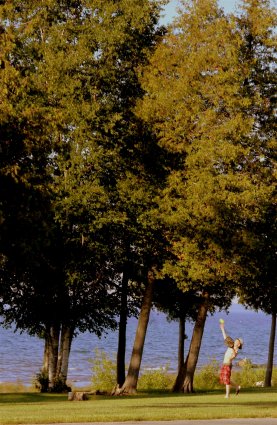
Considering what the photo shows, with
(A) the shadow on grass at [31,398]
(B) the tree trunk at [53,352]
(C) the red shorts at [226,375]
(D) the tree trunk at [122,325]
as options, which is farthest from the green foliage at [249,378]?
(C) the red shorts at [226,375]

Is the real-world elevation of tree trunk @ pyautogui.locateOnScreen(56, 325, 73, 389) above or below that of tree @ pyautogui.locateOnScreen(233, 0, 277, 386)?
below

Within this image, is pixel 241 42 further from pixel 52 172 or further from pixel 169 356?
pixel 169 356

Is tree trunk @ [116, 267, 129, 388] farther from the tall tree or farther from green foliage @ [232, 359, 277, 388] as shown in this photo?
green foliage @ [232, 359, 277, 388]

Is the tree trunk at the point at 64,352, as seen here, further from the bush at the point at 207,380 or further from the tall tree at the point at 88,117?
the bush at the point at 207,380

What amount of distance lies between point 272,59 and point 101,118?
8.08 m

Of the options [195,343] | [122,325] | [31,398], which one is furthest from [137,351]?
[31,398]


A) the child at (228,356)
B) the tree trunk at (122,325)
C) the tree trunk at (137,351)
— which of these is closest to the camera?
the child at (228,356)

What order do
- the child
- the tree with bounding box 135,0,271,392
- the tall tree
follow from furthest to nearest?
the tall tree → the tree with bounding box 135,0,271,392 → the child

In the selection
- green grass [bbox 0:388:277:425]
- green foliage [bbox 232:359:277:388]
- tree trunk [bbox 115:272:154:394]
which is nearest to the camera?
green grass [bbox 0:388:277:425]

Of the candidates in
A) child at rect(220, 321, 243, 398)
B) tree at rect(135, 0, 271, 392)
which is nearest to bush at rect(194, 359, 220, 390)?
tree at rect(135, 0, 271, 392)

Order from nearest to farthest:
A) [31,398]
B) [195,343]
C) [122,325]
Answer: [31,398], [195,343], [122,325]

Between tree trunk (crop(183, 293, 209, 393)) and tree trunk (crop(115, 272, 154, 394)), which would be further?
tree trunk (crop(183, 293, 209, 393))

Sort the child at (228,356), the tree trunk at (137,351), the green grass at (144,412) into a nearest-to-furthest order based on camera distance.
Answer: the green grass at (144,412) → the child at (228,356) → the tree trunk at (137,351)

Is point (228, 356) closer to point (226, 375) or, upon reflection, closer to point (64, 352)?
point (226, 375)
